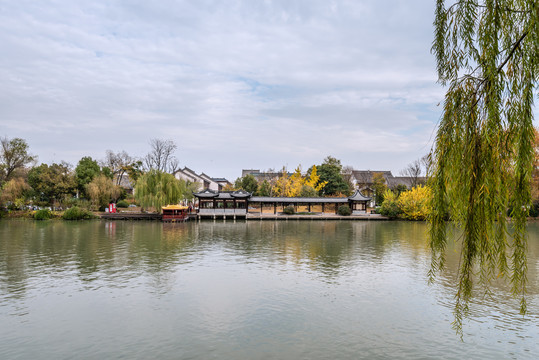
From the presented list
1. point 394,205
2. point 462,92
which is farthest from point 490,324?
point 394,205

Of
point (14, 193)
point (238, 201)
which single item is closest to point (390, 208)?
point (238, 201)

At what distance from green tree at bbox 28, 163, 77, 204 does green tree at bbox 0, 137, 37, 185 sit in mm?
4371

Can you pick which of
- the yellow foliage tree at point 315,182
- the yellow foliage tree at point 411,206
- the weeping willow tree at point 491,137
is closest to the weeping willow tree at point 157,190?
the yellow foliage tree at point 315,182

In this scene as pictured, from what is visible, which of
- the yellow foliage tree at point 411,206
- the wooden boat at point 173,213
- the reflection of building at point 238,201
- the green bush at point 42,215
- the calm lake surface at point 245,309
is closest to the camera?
the calm lake surface at point 245,309

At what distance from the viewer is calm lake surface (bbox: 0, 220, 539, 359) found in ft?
27.2

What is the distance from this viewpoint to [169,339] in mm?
8773

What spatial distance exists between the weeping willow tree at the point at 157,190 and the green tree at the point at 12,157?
55.4ft

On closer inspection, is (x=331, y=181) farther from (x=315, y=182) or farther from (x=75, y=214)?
(x=75, y=214)

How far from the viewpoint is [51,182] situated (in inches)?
1743

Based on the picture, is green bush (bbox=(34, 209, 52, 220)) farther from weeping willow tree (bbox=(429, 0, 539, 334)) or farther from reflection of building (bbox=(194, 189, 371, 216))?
weeping willow tree (bbox=(429, 0, 539, 334))

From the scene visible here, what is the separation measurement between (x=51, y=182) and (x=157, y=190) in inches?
506

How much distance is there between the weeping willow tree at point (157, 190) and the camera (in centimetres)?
4359

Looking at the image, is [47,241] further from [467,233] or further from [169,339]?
[467,233]

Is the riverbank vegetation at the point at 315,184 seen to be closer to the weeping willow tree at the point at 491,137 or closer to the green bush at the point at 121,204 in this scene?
the green bush at the point at 121,204
